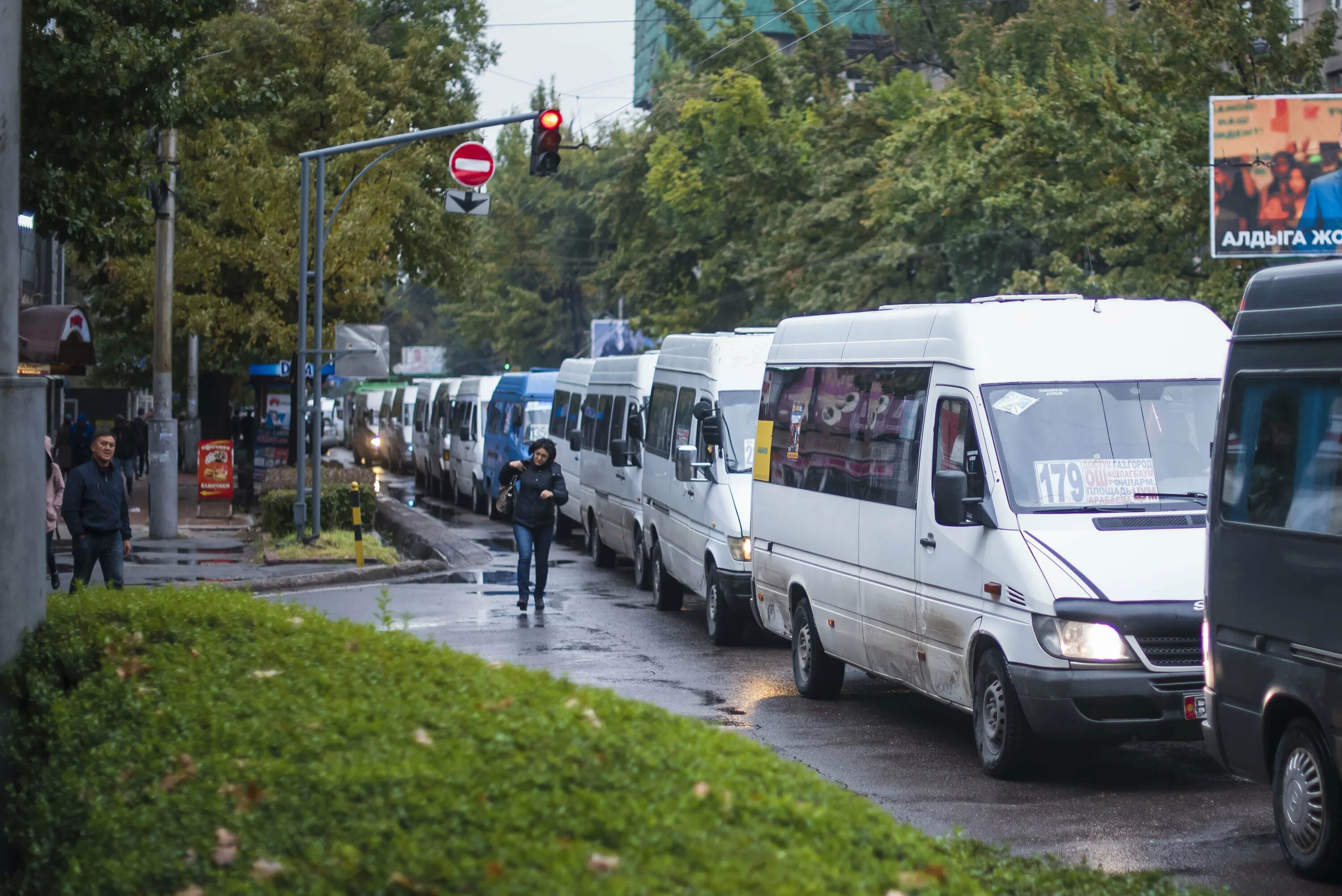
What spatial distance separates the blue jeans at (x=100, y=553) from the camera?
47.7 ft

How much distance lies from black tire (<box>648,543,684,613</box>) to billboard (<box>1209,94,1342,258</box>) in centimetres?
948

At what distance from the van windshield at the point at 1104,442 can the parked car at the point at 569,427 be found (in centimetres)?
1491

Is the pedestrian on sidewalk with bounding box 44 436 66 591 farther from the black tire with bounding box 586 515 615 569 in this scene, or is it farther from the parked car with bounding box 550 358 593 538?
the parked car with bounding box 550 358 593 538

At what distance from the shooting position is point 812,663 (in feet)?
38.9

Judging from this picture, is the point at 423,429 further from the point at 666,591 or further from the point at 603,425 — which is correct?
the point at 666,591

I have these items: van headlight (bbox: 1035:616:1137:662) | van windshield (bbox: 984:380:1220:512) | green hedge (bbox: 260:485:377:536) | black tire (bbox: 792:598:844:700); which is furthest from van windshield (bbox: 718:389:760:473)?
green hedge (bbox: 260:485:377:536)

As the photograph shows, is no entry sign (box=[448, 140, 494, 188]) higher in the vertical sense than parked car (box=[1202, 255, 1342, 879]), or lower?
higher

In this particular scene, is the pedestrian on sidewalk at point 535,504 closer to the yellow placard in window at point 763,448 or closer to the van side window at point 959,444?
the yellow placard in window at point 763,448

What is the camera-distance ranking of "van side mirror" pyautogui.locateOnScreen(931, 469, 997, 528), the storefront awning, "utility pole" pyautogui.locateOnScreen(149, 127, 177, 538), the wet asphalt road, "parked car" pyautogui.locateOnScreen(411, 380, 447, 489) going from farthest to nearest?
"parked car" pyautogui.locateOnScreen(411, 380, 447, 489)
"utility pole" pyautogui.locateOnScreen(149, 127, 177, 538)
the storefront awning
"van side mirror" pyautogui.locateOnScreen(931, 469, 997, 528)
the wet asphalt road

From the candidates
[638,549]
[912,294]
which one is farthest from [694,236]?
[638,549]

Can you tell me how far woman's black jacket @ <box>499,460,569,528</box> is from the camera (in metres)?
17.1

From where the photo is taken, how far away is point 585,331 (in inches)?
3275

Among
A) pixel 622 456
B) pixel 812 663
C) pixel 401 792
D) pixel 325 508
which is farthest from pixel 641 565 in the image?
pixel 401 792

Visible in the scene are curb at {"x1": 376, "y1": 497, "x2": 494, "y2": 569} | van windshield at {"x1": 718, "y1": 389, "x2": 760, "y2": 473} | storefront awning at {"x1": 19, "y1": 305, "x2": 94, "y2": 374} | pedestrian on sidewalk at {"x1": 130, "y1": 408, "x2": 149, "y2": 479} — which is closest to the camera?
van windshield at {"x1": 718, "y1": 389, "x2": 760, "y2": 473}
